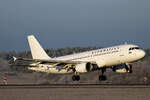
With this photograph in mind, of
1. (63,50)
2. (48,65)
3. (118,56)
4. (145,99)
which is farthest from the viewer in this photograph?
(63,50)

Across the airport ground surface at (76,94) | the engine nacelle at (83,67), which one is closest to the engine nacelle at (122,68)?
the engine nacelle at (83,67)

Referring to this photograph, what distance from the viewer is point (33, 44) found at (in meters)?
70.6

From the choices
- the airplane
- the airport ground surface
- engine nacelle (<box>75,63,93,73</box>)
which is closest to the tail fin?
the airplane

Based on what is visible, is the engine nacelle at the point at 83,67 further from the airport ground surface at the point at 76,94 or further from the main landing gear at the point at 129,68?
the airport ground surface at the point at 76,94

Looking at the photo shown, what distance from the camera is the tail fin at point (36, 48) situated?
69.3m

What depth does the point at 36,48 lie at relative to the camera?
7012 cm

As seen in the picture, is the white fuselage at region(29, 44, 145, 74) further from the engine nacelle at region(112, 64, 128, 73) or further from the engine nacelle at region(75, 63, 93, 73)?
the engine nacelle at region(112, 64, 128, 73)

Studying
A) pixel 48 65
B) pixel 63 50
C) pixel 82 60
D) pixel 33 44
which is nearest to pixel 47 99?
pixel 82 60

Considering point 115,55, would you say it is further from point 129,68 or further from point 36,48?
point 36,48

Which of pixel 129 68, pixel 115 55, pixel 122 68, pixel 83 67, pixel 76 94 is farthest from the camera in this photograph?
pixel 122 68

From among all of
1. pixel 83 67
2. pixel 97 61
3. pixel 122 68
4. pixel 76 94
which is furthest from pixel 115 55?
pixel 76 94

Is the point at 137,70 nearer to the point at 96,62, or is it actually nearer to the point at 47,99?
the point at 96,62

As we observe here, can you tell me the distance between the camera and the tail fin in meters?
69.3

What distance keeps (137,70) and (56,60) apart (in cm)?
Result: 1807
